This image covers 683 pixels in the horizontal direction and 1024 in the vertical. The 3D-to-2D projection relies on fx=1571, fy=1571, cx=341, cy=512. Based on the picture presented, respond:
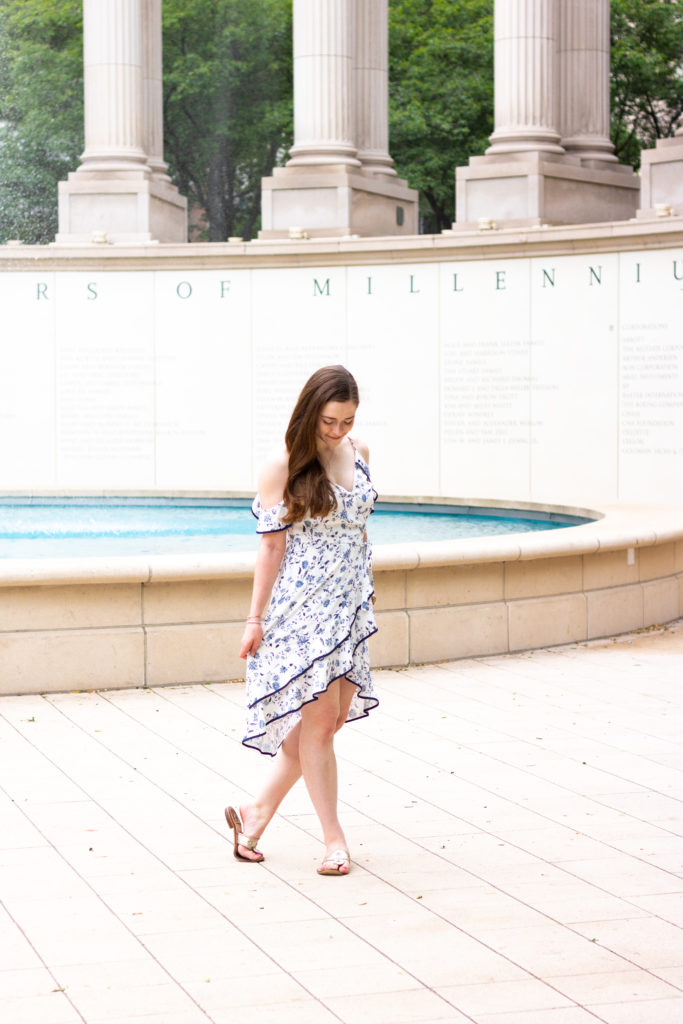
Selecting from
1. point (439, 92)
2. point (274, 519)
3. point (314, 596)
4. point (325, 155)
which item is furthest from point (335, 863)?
point (439, 92)

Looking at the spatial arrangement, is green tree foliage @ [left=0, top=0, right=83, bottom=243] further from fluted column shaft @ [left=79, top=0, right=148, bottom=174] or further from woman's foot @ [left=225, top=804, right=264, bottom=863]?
woman's foot @ [left=225, top=804, right=264, bottom=863]

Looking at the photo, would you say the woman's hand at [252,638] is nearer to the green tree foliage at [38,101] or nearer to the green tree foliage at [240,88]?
the green tree foliage at [240,88]

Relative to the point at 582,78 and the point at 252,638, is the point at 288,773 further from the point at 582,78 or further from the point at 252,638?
the point at 582,78

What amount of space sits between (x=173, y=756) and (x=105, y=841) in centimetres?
221

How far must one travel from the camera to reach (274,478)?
8.57m

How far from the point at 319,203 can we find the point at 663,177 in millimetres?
7796

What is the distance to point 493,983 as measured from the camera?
6938mm

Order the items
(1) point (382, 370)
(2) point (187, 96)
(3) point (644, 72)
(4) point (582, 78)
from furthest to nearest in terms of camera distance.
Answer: (2) point (187, 96), (3) point (644, 72), (4) point (582, 78), (1) point (382, 370)

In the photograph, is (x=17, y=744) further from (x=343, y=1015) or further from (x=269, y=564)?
(x=343, y=1015)

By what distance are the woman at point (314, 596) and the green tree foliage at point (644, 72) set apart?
58116mm

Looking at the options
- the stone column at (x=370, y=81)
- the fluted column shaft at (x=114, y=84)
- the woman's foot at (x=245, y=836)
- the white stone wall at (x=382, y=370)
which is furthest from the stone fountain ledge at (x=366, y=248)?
the woman's foot at (x=245, y=836)

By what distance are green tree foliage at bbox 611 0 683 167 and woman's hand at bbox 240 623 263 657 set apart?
192 feet

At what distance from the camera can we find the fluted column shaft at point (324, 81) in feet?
116

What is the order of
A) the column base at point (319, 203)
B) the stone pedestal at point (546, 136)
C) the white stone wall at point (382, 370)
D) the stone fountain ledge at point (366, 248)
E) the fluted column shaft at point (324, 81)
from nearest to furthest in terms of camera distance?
the stone fountain ledge at point (366, 248), the white stone wall at point (382, 370), the stone pedestal at point (546, 136), the column base at point (319, 203), the fluted column shaft at point (324, 81)
